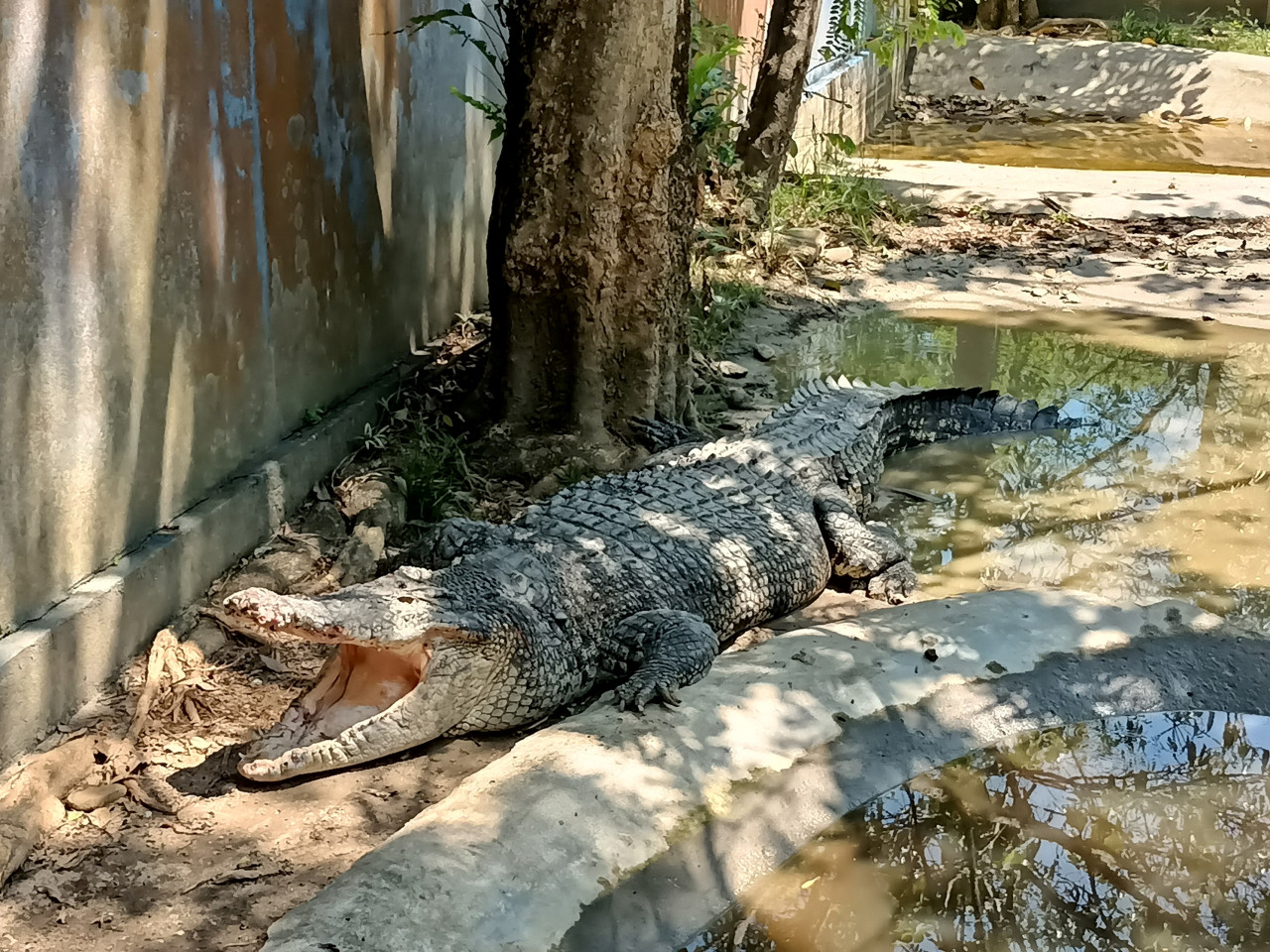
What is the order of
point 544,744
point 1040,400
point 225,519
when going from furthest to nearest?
1. point 1040,400
2. point 225,519
3. point 544,744

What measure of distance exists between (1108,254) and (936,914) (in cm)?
662

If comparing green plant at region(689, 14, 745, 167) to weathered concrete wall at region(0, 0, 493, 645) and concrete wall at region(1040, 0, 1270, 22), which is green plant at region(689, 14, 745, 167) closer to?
weathered concrete wall at region(0, 0, 493, 645)

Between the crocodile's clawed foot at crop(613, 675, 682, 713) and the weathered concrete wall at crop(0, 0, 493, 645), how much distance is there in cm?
149

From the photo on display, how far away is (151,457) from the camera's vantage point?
3590 mm

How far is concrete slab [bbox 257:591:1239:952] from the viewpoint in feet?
7.75

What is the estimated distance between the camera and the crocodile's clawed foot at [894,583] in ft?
14.0

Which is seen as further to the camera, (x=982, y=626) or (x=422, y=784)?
(x=982, y=626)

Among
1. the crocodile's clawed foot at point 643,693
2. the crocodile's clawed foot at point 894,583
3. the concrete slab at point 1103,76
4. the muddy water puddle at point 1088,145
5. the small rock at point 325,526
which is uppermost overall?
the concrete slab at point 1103,76

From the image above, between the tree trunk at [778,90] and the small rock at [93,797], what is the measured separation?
6160mm

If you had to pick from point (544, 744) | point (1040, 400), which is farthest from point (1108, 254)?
point (544, 744)

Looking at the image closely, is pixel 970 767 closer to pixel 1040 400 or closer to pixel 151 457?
pixel 151 457

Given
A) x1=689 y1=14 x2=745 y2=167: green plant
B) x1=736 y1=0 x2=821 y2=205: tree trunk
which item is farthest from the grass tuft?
x1=689 y1=14 x2=745 y2=167: green plant

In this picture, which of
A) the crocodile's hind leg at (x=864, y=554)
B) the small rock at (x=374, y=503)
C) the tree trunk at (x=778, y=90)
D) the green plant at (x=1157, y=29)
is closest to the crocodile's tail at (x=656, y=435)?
the crocodile's hind leg at (x=864, y=554)

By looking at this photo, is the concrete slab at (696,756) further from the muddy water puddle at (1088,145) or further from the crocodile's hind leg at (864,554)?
the muddy water puddle at (1088,145)
